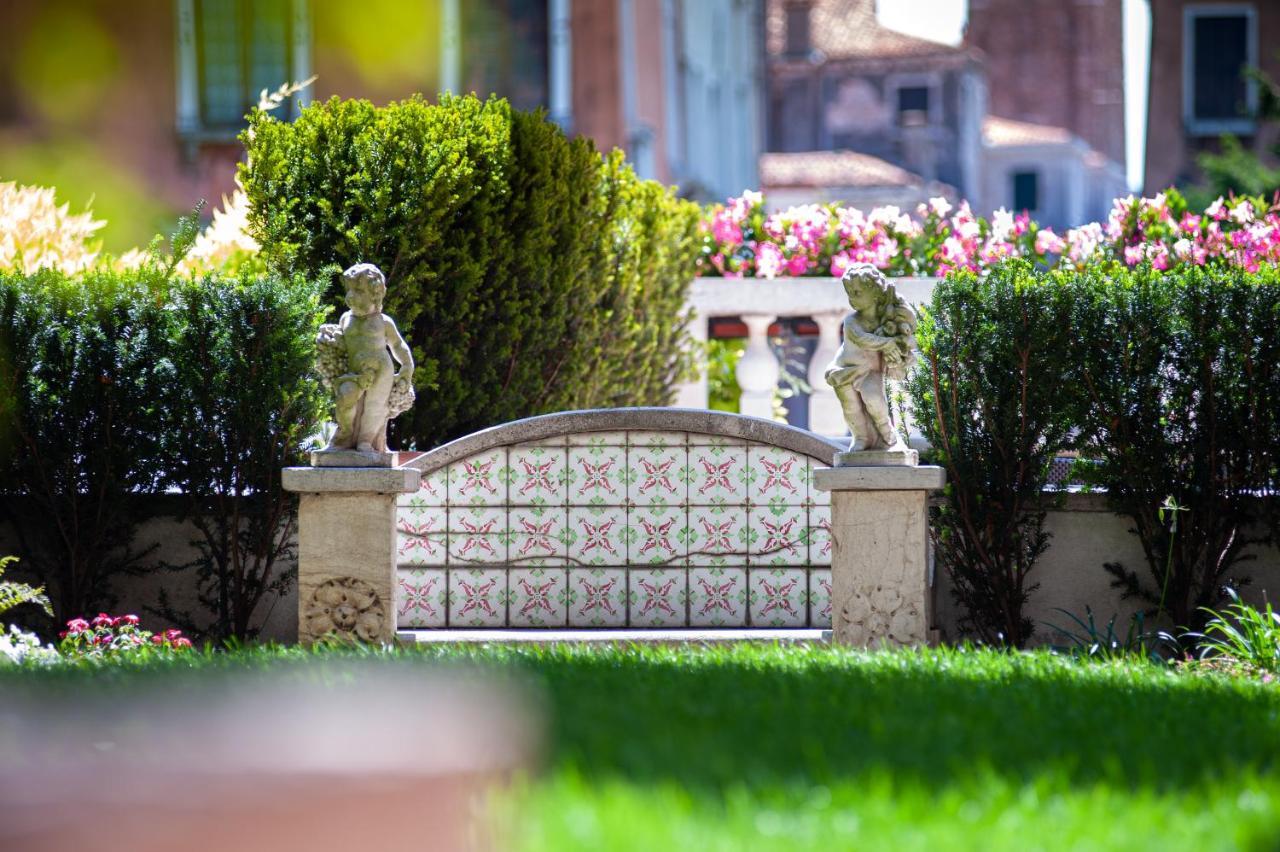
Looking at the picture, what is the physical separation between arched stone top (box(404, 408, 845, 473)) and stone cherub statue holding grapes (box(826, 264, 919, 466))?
0.79 m

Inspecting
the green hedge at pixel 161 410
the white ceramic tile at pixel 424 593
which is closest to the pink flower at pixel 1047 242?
the white ceramic tile at pixel 424 593

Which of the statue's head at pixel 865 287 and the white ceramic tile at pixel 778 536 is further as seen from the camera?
the white ceramic tile at pixel 778 536

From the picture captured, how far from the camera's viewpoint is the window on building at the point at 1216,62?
37.7 m

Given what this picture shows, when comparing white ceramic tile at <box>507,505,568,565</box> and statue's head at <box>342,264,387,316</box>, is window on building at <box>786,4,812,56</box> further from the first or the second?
statue's head at <box>342,264,387,316</box>

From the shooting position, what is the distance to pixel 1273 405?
30.8ft

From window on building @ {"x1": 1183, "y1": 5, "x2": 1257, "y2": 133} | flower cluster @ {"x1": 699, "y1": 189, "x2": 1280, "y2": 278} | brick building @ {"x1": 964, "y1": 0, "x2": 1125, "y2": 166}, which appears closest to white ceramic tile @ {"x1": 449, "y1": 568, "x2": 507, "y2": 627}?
flower cluster @ {"x1": 699, "y1": 189, "x2": 1280, "y2": 278}

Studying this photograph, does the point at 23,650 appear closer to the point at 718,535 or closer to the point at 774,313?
the point at 718,535

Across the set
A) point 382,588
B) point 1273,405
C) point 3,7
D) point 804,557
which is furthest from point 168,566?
point 3,7

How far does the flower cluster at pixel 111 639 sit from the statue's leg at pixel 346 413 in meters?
1.14

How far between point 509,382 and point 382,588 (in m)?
2.45

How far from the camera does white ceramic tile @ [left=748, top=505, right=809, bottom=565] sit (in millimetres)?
9789

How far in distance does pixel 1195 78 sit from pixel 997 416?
100ft

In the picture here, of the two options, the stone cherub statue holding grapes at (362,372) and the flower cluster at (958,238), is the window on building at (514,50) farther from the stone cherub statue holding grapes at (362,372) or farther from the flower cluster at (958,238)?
the stone cherub statue holding grapes at (362,372)

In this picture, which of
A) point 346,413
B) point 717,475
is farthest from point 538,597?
point 346,413
